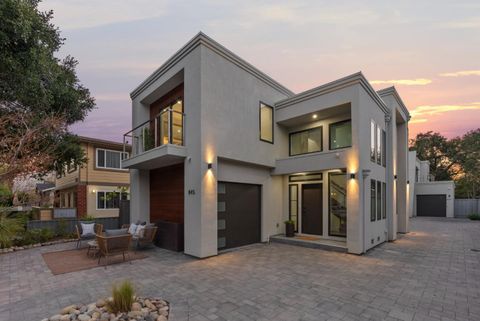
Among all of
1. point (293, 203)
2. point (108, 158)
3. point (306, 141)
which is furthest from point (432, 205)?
point (108, 158)

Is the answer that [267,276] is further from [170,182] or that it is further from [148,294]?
[170,182]

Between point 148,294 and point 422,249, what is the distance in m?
9.67

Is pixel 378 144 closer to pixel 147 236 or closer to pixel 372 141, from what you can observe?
pixel 372 141

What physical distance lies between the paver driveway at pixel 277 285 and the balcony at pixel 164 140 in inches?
130

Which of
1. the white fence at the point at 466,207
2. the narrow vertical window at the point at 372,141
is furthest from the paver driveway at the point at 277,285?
the white fence at the point at 466,207

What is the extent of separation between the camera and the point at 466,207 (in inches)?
934

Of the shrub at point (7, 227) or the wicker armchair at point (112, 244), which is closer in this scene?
the wicker armchair at point (112, 244)

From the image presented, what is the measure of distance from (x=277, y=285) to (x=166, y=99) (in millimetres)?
8834

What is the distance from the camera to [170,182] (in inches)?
398

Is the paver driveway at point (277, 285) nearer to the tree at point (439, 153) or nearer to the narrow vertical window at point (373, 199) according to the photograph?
the narrow vertical window at point (373, 199)

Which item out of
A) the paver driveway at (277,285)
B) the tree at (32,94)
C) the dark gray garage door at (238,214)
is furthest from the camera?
the dark gray garage door at (238,214)

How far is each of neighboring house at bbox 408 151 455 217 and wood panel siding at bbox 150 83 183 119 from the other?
23.7 meters

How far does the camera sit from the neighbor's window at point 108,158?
1854cm

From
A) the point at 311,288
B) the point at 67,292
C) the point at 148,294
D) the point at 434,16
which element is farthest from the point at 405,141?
the point at 67,292
